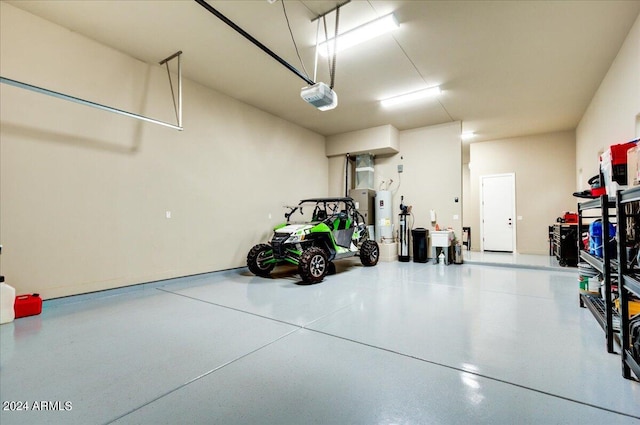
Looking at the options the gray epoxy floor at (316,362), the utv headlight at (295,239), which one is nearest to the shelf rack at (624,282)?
the gray epoxy floor at (316,362)

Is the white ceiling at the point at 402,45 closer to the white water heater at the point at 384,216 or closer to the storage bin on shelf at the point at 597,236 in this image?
the white water heater at the point at 384,216

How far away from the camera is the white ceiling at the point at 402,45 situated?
323 centimetres

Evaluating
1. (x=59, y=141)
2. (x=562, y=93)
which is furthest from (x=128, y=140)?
(x=562, y=93)

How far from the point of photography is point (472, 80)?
16.1 ft

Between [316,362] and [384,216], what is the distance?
5768 millimetres

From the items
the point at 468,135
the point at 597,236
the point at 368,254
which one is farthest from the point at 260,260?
the point at 468,135

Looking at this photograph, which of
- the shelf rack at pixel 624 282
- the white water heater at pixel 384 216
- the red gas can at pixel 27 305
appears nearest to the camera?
the shelf rack at pixel 624 282

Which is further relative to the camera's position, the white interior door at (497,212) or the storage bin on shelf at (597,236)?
the white interior door at (497,212)

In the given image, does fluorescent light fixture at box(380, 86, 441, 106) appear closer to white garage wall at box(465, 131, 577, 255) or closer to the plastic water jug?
white garage wall at box(465, 131, 577, 255)

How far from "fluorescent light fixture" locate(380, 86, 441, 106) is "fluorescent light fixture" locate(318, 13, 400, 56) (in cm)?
211

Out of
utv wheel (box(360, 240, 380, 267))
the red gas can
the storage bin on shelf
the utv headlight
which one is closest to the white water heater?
utv wheel (box(360, 240, 380, 267))

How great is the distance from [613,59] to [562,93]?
1.23 metres

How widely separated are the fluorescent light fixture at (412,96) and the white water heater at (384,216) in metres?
2.41

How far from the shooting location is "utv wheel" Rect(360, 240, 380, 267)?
621cm
